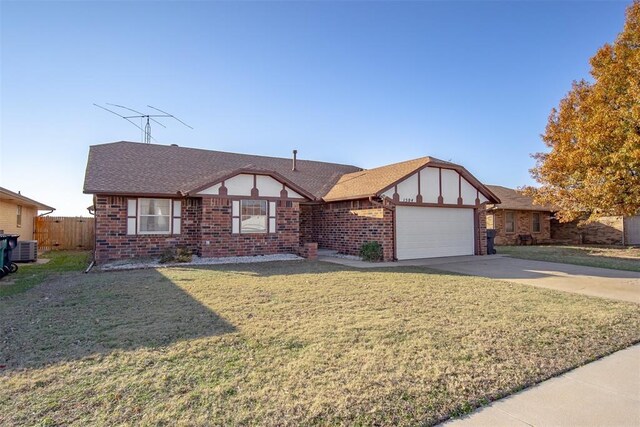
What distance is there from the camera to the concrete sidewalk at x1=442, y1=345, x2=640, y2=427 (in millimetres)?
2859

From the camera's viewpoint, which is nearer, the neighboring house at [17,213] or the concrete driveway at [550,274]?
the concrete driveway at [550,274]

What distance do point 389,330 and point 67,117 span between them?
14.6 m

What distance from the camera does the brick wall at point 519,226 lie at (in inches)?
904

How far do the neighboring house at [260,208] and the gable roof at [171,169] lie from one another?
0.16ft

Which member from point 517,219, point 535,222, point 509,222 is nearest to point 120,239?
point 509,222

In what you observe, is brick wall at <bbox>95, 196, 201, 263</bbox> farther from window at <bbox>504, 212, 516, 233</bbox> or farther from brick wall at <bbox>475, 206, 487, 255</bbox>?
window at <bbox>504, 212, 516, 233</bbox>

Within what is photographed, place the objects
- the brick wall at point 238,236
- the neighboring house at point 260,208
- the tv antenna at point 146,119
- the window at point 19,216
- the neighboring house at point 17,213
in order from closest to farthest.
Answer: the neighboring house at point 260,208 < the brick wall at point 238,236 < the neighboring house at point 17,213 < the window at point 19,216 < the tv antenna at point 146,119

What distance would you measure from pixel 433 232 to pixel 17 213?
20174 mm

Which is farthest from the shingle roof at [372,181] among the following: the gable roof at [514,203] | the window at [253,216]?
the gable roof at [514,203]

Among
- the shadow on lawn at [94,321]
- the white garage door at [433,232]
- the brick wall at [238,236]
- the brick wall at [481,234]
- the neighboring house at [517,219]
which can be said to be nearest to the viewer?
the shadow on lawn at [94,321]

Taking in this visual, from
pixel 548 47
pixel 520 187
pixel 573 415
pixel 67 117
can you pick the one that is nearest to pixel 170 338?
pixel 573 415

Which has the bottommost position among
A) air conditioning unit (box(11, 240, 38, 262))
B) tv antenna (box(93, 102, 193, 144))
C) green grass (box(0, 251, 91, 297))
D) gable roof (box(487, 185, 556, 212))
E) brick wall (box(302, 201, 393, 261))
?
green grass (box(0, 251, 91, 297))

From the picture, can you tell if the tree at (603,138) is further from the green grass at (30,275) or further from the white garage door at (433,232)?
the green grass at (30,275)

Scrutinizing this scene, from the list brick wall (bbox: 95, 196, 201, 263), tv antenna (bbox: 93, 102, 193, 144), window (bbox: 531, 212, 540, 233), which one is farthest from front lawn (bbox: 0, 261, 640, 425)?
window (bbox: 531, 212, 540, 233)
